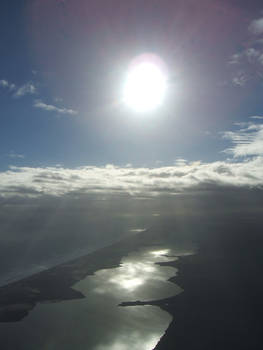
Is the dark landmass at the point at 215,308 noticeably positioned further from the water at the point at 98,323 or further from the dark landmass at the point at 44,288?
the dark landmass at the point at 44,288

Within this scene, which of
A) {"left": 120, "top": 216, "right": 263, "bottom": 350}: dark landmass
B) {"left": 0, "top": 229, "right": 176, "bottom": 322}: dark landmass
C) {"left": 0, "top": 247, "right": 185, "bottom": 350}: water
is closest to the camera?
{"left": 0, "top": 247, "right": 185, "bottom": 350}: water

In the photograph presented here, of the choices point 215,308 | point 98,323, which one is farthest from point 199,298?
point 98,323

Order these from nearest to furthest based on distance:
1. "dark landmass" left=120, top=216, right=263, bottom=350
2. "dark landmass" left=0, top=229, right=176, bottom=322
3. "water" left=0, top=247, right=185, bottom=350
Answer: "water" left=0, top=247, right=185, bottom=350
"dark landmass" left=120, top=216, right=263, bottom=350
"dark landmass" left=0, top=229, right=176, bottom=322

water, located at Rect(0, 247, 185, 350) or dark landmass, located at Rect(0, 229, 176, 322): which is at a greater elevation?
water, located at Rect(0, 247, 185, 350)

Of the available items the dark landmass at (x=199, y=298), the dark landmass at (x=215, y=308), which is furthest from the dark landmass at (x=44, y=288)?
the dark landmass at (x=215, y=308)

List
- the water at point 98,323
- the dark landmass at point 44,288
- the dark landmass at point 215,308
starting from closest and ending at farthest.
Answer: the water at point 98,323 < the dark landmass at point 215,308 < the dark landmass at point 44,288

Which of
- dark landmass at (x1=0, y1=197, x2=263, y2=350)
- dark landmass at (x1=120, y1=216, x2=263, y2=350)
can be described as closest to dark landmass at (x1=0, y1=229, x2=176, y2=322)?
dark landmass at (x1=0, y1=197, x2=263, y2=350)

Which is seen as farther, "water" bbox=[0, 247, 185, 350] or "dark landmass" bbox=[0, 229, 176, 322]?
"dark landmass" bbox=[0, 229, 176, 322]

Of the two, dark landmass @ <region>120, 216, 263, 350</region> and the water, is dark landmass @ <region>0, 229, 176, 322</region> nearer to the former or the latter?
the water
